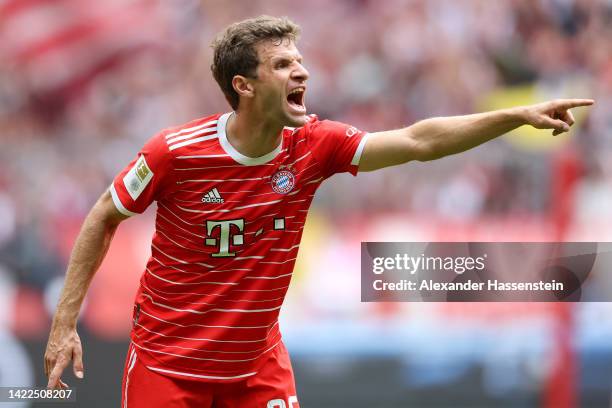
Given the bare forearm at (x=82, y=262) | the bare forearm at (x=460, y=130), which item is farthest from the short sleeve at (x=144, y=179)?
the bare forearm at (x=460, y=130)

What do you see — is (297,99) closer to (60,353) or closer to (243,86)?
(243,86)

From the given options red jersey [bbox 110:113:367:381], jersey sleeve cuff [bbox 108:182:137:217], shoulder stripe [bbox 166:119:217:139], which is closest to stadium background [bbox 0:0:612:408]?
red jersey [bbox 110:113:367:381]

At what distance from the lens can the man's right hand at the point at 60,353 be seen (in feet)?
13.2

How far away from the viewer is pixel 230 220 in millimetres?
4004

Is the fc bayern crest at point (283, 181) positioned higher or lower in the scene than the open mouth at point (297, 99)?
lower

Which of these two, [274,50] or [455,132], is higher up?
[274,50]

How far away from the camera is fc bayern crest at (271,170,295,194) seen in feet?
13.3

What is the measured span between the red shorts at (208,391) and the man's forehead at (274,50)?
47.2 inches

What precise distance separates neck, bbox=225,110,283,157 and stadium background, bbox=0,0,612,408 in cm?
359

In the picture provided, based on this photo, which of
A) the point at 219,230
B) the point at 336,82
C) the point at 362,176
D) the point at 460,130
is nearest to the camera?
the point at 460,130

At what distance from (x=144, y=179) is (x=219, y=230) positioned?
351mm

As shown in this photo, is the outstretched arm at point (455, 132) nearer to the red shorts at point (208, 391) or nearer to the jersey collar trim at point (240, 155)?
the jersey collar trim at point (240, 155)

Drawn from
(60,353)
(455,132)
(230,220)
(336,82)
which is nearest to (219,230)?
(230,220)

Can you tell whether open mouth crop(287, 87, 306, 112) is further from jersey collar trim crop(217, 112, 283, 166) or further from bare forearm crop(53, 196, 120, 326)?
bare forearm crop(53, 196, 120, 326)
